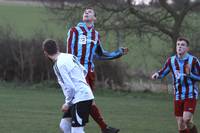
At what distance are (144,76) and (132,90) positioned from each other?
199 cm

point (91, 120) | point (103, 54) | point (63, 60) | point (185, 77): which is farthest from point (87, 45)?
point (91, 120)

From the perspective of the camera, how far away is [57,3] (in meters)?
25.7

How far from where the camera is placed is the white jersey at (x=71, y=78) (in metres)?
8.66

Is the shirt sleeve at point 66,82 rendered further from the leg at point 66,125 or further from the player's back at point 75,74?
the leg at point 66,125

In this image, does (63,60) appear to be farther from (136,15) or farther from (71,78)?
(136,15)

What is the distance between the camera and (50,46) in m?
8.56

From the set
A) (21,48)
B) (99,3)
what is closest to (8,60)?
(21,48)

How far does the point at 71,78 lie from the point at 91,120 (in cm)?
583

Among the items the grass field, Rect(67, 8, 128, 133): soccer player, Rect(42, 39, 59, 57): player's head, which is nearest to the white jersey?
Rect(42, 39, 59, 57): player's head

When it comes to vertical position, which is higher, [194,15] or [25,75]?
[194,15]

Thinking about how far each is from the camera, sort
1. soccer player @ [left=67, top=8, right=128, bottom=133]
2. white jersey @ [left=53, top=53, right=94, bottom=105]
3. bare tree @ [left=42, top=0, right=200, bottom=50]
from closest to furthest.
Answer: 1. white jersey @ [left=53, top=53, right=94, bottom=105]
2. soccer player @ [left=67, top=8, right=128, bottom=133]
3. bare tree @ [left=42, top=0, right=200, bottom=50]

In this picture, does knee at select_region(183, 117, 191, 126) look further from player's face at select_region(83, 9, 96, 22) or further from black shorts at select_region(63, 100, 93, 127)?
black shorts at select_region(63, 100, 93, 127)

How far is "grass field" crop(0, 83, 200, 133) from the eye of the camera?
12.9 m

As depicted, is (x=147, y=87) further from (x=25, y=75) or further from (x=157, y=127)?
(x=157, y=127)
